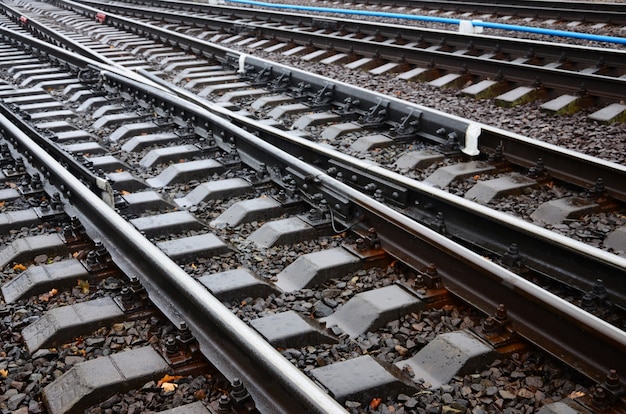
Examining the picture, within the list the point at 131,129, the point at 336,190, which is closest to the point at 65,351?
the point at 336,190

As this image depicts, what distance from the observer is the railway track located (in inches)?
142

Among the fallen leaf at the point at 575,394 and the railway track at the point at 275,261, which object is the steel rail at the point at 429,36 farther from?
the fallen leaf at the point at 575,394

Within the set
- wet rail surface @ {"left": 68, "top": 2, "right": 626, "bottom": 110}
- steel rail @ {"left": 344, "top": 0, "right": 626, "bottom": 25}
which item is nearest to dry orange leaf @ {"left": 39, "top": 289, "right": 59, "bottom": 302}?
wet rail surface @ {"left": 68, "top": 2, "right": 626, "bottom": 110}

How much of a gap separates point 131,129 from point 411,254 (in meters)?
4.29

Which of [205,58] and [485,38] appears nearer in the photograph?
[485,38]

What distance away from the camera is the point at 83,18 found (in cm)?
1827

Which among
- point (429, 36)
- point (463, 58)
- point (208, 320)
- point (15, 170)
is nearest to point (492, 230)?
point (208, 320)

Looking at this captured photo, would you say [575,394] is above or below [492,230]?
below

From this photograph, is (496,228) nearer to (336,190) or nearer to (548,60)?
(336,190)

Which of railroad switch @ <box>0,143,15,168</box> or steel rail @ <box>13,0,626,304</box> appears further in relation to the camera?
railroad switch @ <box>0,143,15,168</box>

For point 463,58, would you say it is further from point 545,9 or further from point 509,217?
point 509,217

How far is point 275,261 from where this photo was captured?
16.3 ft

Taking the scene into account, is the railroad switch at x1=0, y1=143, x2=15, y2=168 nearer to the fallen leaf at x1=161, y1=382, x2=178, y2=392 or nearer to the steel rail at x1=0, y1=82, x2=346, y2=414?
the steel rail at x1=0, y1=82, x2=346, y2=414

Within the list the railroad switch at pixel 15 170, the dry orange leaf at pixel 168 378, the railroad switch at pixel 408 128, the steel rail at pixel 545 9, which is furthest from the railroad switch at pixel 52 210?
the steel rail at pixel 545 9
